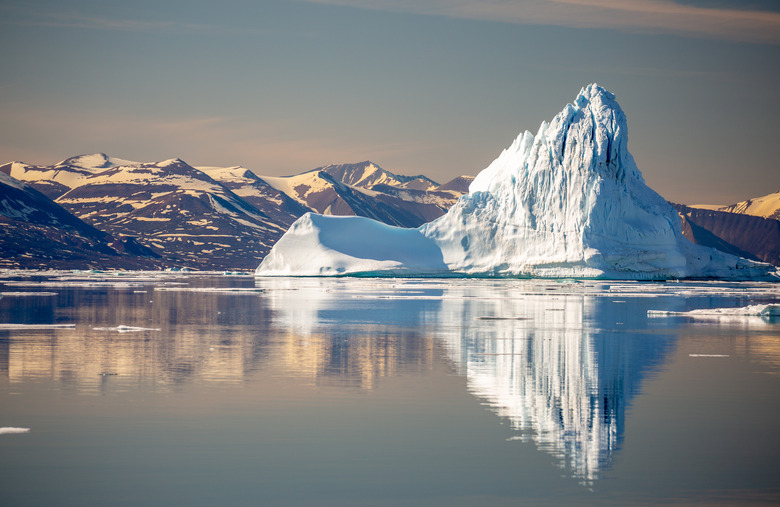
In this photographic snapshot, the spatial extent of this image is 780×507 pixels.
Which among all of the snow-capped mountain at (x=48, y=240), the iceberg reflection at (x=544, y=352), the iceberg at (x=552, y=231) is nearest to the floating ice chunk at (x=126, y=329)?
the iceberg reflection at (x=544, y=352)

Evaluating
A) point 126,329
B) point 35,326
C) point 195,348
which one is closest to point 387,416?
point 195,348

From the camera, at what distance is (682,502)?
334 inches

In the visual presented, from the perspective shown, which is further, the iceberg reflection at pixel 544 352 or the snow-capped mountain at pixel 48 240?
the snow-capped mountain at pixel 48 240

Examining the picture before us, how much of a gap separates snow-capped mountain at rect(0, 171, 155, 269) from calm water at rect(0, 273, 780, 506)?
13294cm

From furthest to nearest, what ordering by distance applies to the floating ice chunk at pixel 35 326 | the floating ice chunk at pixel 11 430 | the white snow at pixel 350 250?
the white snow at pixel 350 250
the floating ice chunk at pixel 35 326
the floating ice chunk at pixel 11 430

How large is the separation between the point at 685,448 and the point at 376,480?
4.08 m

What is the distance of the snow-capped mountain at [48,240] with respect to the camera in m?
153

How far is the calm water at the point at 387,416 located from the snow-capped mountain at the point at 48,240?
13294 centimetres

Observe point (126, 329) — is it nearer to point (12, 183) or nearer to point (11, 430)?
point (11, 430)

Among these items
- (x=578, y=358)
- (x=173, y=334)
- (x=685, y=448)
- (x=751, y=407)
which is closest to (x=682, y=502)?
(x=685, y=448)

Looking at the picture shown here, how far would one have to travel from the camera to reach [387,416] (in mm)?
12469

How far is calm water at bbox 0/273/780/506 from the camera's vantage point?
8953 mm

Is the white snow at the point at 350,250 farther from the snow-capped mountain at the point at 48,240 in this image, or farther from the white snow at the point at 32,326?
the snow-capped mountain at the point at 48,240

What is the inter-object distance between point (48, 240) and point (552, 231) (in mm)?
129166
